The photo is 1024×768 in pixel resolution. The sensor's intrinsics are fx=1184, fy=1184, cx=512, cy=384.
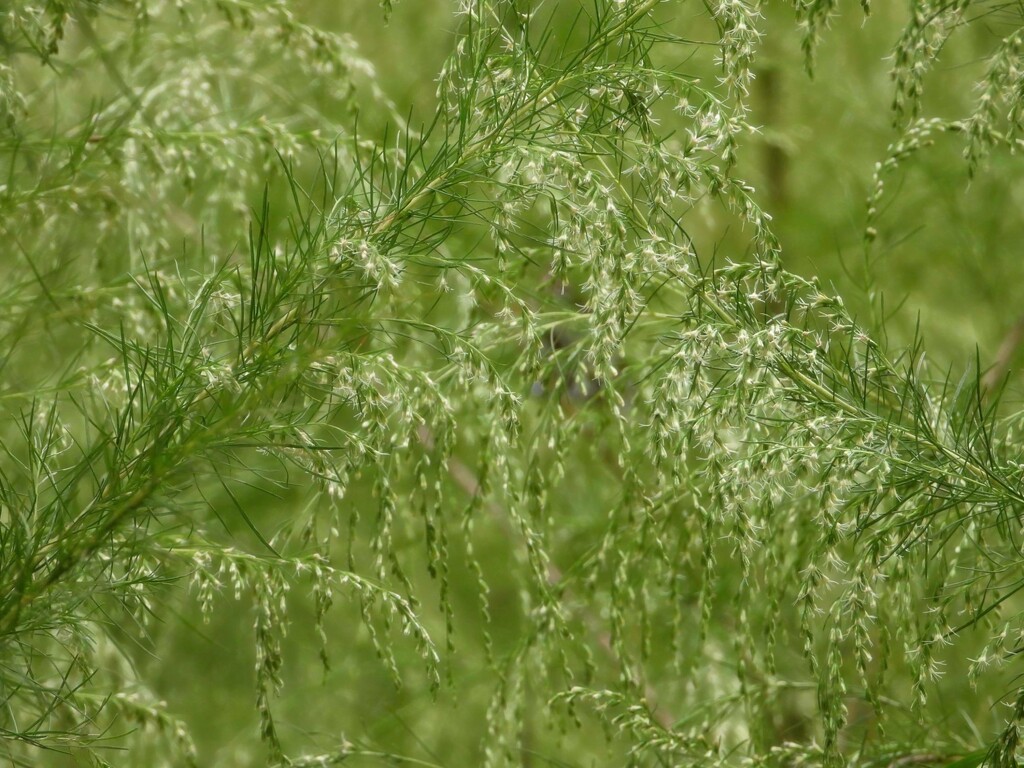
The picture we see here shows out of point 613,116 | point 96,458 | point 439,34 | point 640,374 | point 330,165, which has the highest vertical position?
point 439,34

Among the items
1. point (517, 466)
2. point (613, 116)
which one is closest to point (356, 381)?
point (613, 116)

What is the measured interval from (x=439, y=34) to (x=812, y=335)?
1.99 metres

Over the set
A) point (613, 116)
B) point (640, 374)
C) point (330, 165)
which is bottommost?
point (640, 374)

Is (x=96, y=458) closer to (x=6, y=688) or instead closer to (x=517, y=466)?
(x=6, y=688)

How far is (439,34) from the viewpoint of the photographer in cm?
285

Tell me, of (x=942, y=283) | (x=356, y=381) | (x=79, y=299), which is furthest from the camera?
(x=942, y=283)

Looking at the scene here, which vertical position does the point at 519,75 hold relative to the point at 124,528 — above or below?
above

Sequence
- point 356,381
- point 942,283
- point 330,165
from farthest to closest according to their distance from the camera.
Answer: point 942,283, point 330,165, point 356,381

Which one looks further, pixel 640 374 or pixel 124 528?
pixel 640 374

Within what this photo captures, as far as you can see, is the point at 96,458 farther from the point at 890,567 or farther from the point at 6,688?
the point at 890,567

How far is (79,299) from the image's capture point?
142cm

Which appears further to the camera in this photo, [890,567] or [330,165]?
[330,165]

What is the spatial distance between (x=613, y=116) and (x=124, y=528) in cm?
58

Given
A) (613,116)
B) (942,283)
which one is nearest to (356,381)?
(613,116)
